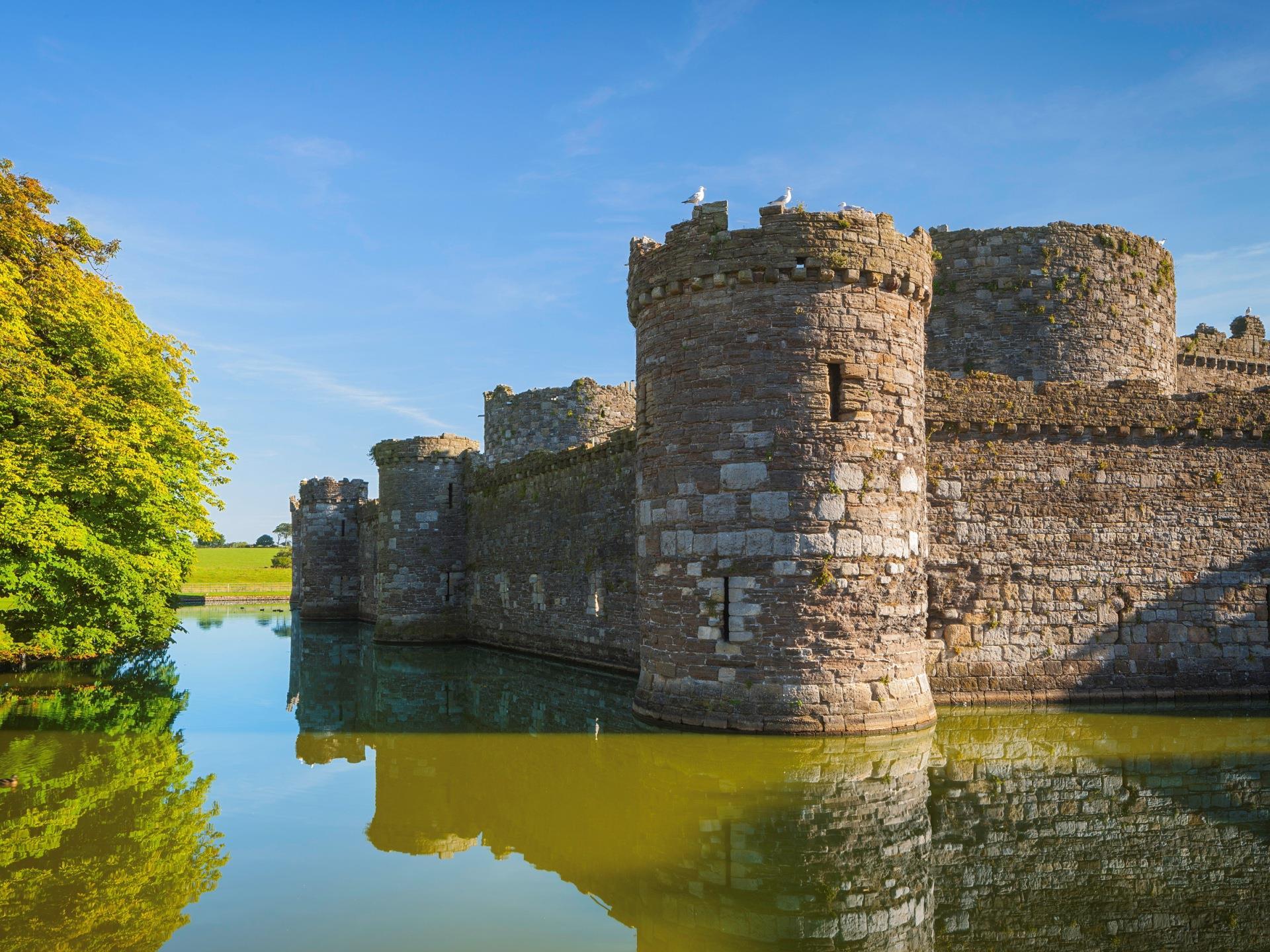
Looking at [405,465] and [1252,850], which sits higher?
[405,465]

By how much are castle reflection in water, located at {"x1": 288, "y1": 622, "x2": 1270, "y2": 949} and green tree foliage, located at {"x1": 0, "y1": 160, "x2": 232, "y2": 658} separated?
18.4 feet

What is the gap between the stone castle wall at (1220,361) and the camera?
21.3 m

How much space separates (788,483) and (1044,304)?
25.9 feet

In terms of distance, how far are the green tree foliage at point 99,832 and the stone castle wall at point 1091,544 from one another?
9940 mm

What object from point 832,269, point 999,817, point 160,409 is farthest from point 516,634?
point 999,817

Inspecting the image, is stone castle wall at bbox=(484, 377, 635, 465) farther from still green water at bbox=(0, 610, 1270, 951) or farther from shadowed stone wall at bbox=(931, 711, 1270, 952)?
shadowed stone wall at bbox=(931, 711, 1270, 952)

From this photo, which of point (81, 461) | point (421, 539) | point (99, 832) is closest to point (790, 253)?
point (99, 832)

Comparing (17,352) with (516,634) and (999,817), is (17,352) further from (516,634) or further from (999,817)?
(999,817)

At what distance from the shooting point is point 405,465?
26.4m

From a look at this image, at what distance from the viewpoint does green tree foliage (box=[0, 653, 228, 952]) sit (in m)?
5.63

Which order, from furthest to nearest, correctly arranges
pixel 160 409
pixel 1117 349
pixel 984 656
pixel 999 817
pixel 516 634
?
pixel 516 634 → pixel 160 409 → pixel 1117 349 → pixel 984 656 → pixel 999 817

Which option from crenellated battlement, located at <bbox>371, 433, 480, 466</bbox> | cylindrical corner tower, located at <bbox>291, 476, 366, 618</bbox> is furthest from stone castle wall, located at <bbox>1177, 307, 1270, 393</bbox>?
cylindrical corner tower, located at <bbox>291, 476, 366, 618</bbox>

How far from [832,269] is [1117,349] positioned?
801 centimetres

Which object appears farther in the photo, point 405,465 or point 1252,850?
point 405,465
